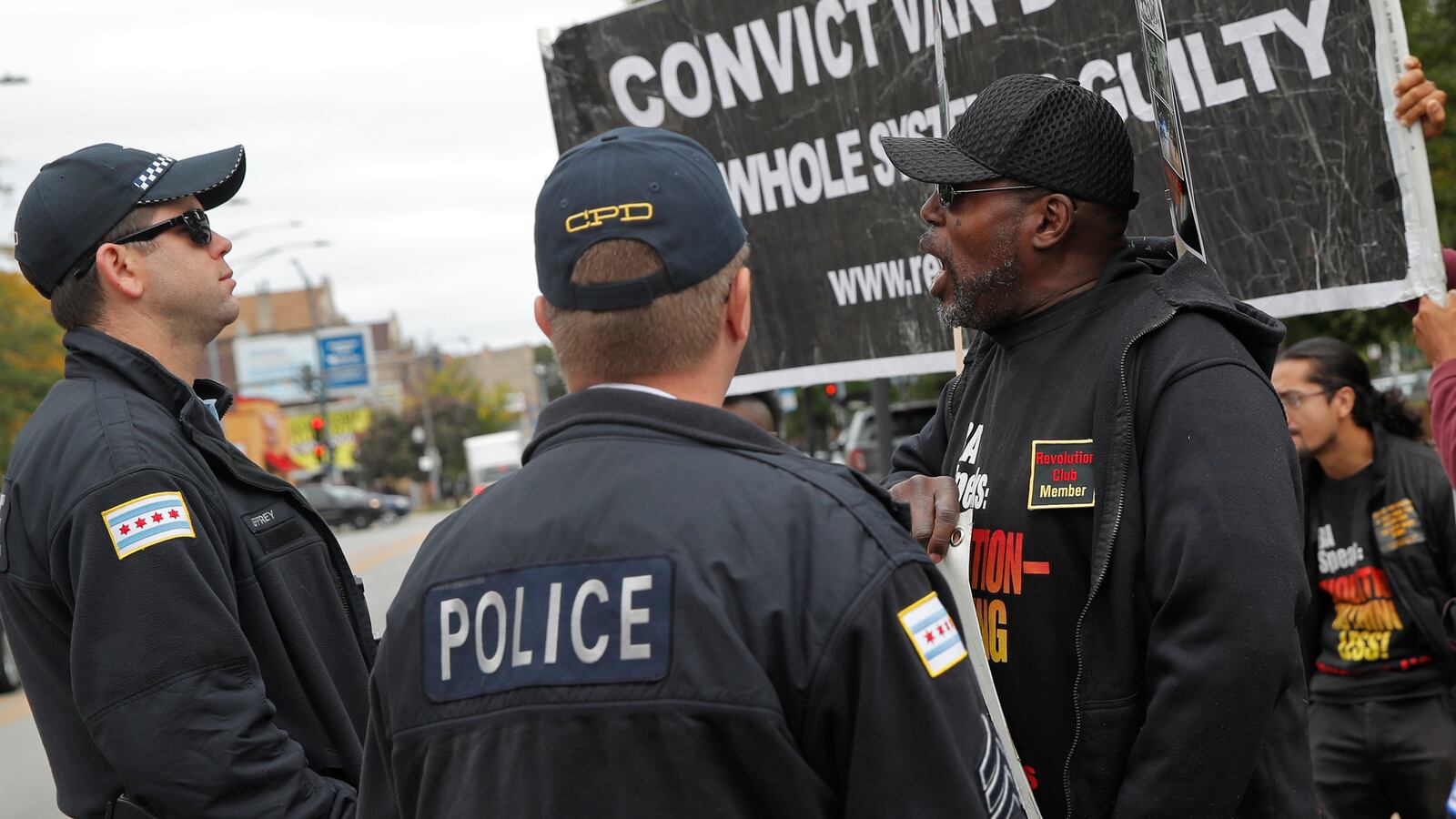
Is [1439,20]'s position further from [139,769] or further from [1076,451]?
[139,769]

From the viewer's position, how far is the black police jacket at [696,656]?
148 cm

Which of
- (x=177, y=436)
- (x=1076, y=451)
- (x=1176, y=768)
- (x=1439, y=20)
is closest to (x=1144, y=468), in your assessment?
(x=1076, y=451)

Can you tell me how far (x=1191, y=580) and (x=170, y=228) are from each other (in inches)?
86.3

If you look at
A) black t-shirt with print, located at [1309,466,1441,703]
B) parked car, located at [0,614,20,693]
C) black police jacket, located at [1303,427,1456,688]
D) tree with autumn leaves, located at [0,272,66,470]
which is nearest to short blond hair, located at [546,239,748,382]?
black police jacket, located at [1303,427,1456,688]

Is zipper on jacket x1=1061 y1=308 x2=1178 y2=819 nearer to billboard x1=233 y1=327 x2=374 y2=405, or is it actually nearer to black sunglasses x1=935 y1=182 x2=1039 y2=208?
black sunglasses x1=935 y1=182 x2=1039 y2=208

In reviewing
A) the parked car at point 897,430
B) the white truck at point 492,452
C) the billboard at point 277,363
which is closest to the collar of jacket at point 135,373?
the parked car at point 897,430

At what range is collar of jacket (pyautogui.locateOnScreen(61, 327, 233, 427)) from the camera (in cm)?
267

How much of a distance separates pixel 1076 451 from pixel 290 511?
1562 millimetres

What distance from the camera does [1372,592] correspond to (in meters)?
4.02

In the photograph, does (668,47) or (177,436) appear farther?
(668,47)

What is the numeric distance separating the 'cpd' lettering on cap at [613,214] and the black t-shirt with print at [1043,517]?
952 mm

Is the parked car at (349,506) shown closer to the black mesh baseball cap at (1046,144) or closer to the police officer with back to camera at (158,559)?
the police officer with back to camera at (158,559)

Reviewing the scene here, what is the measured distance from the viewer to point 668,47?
13.5ft

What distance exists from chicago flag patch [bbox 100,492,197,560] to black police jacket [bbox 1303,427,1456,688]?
10.9 ft
